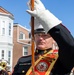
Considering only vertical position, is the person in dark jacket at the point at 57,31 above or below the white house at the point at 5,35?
below

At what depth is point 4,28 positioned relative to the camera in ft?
111

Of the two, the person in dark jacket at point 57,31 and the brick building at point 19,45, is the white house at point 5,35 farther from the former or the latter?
the person in dark jacket at point 57,31

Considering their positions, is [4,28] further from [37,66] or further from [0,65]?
[37,66]

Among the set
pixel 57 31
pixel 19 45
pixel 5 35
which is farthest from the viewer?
pixel 19 45

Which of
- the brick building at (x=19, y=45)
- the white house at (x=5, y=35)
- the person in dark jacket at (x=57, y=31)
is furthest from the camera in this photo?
the brick building at (x=19, y=45)

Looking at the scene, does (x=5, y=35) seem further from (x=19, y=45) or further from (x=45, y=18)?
(x=45, y=18)

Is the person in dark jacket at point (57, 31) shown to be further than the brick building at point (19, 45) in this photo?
No

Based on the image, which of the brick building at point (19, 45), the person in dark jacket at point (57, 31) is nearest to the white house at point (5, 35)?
the brick building at point (19, 45)

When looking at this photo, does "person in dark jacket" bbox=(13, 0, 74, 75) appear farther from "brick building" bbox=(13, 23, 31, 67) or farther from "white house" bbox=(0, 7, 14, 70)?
"brick building" bbox=(13, 23, 31, 67)

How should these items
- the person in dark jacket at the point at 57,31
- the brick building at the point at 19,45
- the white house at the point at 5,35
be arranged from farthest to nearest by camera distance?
the brick building at the point at 19,45 < the white house at the point at 5,35 < the person in dark jacket at the point at 57,31

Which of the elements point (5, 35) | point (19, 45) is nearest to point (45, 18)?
point (5, 35)

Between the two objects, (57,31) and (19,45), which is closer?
(57,31)

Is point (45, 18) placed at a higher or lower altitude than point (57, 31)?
higher

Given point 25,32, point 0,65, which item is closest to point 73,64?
point 0,65
